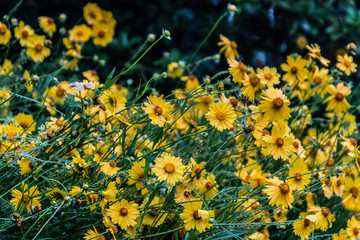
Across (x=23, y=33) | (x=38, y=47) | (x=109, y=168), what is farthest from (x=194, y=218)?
(x=23, y=33)

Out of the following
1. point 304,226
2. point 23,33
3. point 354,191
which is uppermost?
point 23,33

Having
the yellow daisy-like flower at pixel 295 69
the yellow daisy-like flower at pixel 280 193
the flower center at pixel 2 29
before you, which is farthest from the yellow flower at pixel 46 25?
the yellow daisy-like flower at pixel 280 193

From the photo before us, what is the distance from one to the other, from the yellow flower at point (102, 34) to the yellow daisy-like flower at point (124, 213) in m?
1.43

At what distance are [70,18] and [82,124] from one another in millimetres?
2139

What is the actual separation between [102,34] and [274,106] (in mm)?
1446

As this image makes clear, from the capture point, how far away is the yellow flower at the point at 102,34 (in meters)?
2.52

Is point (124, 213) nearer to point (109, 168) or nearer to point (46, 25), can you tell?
point (109, 168)

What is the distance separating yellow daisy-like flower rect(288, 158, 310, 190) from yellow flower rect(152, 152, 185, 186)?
1.39 ft

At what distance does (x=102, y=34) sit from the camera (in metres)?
2.53

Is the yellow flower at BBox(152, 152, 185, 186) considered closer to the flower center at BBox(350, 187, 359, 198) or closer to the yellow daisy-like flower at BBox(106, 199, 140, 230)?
the yellow daisy-like flower at BBox(106, 199, 140, 230)

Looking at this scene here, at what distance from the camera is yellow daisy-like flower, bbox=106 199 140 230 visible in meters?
1.23

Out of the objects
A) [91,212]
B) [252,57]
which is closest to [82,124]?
[91,212]

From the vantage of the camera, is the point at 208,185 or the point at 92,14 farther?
the point at 92,14

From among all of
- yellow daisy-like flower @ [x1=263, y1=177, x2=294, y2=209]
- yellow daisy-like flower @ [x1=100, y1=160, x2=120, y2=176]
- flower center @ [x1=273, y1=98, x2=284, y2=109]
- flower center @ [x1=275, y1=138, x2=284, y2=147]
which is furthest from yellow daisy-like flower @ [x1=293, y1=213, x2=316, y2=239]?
yellow daisy-like flower @ [x1=100, y1=160, x2=120, y2=176]
